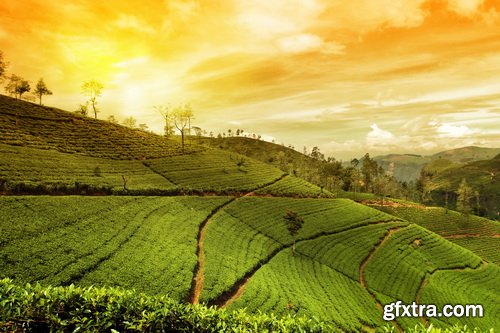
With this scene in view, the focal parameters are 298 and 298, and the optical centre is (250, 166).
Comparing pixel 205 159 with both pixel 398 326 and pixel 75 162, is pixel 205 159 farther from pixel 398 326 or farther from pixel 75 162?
pixel 398 326

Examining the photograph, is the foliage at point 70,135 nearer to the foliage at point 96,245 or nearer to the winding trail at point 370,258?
the foliage at point 96,245

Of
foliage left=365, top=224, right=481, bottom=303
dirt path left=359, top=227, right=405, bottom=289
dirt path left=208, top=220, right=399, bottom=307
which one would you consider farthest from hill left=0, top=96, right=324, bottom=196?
foliage left=365, top=224, right=481, bottom=303

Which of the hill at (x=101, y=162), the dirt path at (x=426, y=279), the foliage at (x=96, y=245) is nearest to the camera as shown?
the foliage at (x=96, y=245)

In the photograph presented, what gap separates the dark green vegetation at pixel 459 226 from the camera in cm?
10419

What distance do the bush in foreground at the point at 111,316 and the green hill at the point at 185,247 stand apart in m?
0.05

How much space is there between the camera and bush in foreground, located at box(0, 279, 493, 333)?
10.8 m

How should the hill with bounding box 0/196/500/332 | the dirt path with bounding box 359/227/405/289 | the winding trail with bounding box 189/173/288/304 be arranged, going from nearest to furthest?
the hill with bounding box 0/196/500/332, the winding trail with bounding box 189/173/288/304, the dirt path with bounding box 359/227/405/289

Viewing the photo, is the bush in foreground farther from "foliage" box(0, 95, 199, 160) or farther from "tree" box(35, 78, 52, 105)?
"tree" box(35, 78, 52, 105)

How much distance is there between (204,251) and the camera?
133 feet

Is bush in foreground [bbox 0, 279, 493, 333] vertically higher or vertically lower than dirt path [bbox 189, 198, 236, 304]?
higher

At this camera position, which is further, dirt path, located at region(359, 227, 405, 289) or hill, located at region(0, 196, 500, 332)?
dirt path, located at region(359, 227, 405, 289)

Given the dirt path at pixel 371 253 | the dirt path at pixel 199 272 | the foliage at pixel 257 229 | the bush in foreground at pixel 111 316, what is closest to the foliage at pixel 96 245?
the dirt path at pixel 199 272

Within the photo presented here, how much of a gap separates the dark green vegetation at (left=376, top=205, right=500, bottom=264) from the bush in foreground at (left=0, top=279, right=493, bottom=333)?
4609 inches

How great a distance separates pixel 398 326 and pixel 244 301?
25889mm
